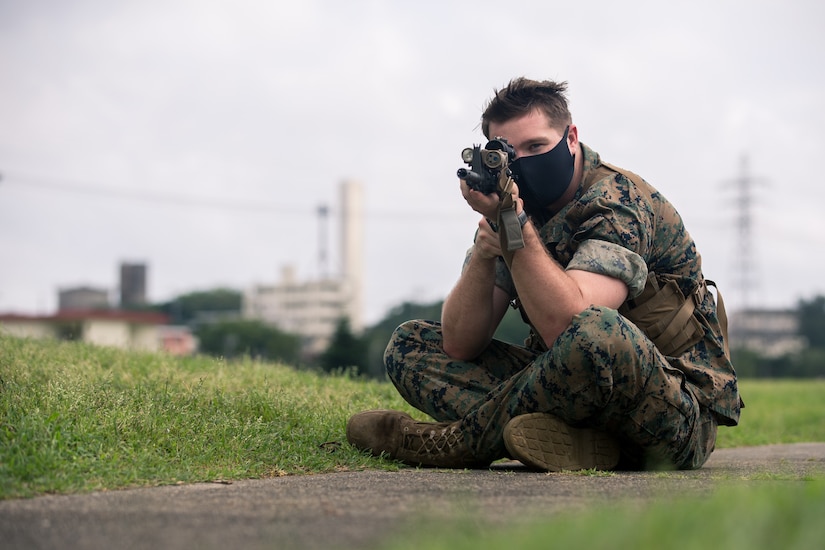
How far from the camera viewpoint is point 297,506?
2.94 m

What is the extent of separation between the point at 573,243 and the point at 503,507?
77.8 inches

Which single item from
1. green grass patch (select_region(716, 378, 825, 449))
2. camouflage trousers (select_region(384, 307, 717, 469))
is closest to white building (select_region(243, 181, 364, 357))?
green grass patch (select_region(716, 378, 825, 449))

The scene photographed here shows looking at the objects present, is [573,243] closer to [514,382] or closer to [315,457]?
[514,382]

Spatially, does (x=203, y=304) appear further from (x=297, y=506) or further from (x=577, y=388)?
(x=297, y=506)

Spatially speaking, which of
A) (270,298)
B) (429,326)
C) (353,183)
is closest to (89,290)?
(270,298)

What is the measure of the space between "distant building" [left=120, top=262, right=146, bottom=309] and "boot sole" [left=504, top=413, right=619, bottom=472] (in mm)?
127922

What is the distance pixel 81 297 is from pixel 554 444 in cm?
12095

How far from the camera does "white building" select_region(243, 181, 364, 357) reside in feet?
342

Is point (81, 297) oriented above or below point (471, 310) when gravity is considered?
below

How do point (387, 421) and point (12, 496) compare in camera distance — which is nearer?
point (12, 496)

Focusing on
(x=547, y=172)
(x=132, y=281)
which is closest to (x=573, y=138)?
(x=547, y=172)

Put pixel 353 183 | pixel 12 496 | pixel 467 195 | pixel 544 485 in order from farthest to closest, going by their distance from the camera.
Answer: pixel 353 183 < pixel 467 195 < pixel 544 485 < pixel 12 496

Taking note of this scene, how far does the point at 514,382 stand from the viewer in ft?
14.7

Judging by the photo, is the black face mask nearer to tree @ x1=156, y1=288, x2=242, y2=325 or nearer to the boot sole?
the boot sole
